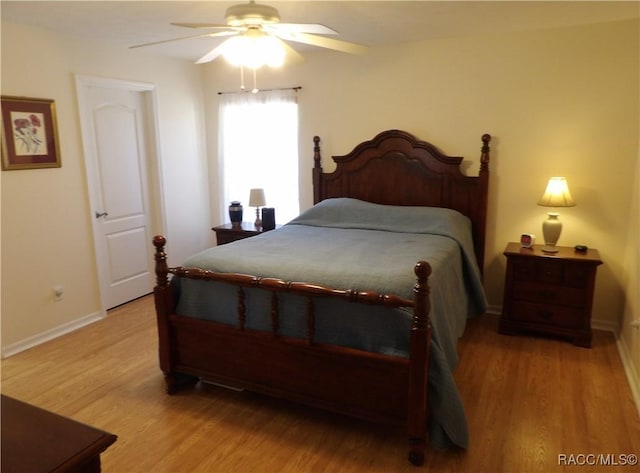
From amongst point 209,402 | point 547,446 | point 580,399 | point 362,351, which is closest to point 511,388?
point 580,399

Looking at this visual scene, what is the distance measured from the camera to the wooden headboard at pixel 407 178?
3746mm

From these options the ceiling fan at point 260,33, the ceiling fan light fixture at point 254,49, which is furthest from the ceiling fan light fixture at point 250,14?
the ceiling fan light fixture at point 254,49

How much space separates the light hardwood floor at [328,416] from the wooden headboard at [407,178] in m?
1.14

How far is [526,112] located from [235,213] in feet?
8.97

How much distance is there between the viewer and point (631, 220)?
3283 mm

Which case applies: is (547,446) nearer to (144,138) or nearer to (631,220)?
(631,220)

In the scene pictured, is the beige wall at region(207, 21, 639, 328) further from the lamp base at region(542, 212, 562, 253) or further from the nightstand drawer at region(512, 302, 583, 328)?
the nightstand drawer at region(512, 302, 583, 328)

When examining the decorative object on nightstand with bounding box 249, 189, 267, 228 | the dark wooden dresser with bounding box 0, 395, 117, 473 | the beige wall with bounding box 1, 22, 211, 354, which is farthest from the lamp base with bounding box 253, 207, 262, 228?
the dark wooden dresser with bounding box 0, 395, 117, 473

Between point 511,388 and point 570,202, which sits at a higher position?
point 570,202

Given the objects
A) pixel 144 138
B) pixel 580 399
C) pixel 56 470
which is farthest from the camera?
pixel 144 138

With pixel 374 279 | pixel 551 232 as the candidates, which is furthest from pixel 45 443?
pixel 551 232

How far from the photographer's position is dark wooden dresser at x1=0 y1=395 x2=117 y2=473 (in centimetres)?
84

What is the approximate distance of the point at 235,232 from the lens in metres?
4.28

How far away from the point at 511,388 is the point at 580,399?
36cm
